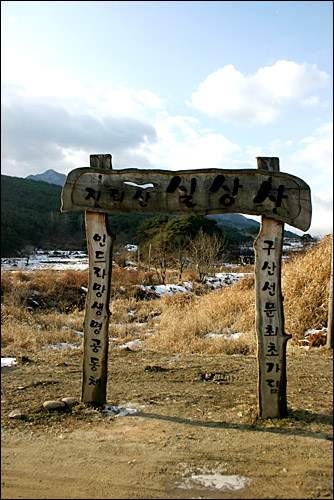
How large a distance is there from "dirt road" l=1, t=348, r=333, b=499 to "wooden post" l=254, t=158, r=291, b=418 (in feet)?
0.69

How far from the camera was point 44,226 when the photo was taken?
135ft

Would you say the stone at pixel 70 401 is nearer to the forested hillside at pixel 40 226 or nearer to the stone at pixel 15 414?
the stone at pixel 15 414

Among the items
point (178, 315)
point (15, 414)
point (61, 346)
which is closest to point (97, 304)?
point (15, 414)

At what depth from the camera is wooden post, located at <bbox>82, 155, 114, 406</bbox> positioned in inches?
157

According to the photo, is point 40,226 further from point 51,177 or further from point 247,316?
point 51,177

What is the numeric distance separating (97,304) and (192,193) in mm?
1589

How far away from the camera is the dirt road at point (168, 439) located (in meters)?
2.57

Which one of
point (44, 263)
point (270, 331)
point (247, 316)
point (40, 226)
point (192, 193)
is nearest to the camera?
point (270, 331)

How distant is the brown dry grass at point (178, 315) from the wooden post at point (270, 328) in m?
3.24

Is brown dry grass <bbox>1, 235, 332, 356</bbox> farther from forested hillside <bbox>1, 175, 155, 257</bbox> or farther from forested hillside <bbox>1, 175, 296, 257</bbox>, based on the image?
forested hillside <bbox>1, 175, 155, 257</bbox>

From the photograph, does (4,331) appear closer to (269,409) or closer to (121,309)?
(121,309)

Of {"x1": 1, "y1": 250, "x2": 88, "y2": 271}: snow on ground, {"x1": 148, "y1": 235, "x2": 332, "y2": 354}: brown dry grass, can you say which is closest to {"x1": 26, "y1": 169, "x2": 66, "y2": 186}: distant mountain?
{"x1": 1, "y1": 250, "x2": 88, "y2": 271}: snow on ground

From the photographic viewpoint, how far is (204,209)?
12.7ft

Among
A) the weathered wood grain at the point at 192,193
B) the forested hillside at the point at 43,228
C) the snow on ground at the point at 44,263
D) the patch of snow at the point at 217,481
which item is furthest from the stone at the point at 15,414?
the forested hillside at the point at 43,228
